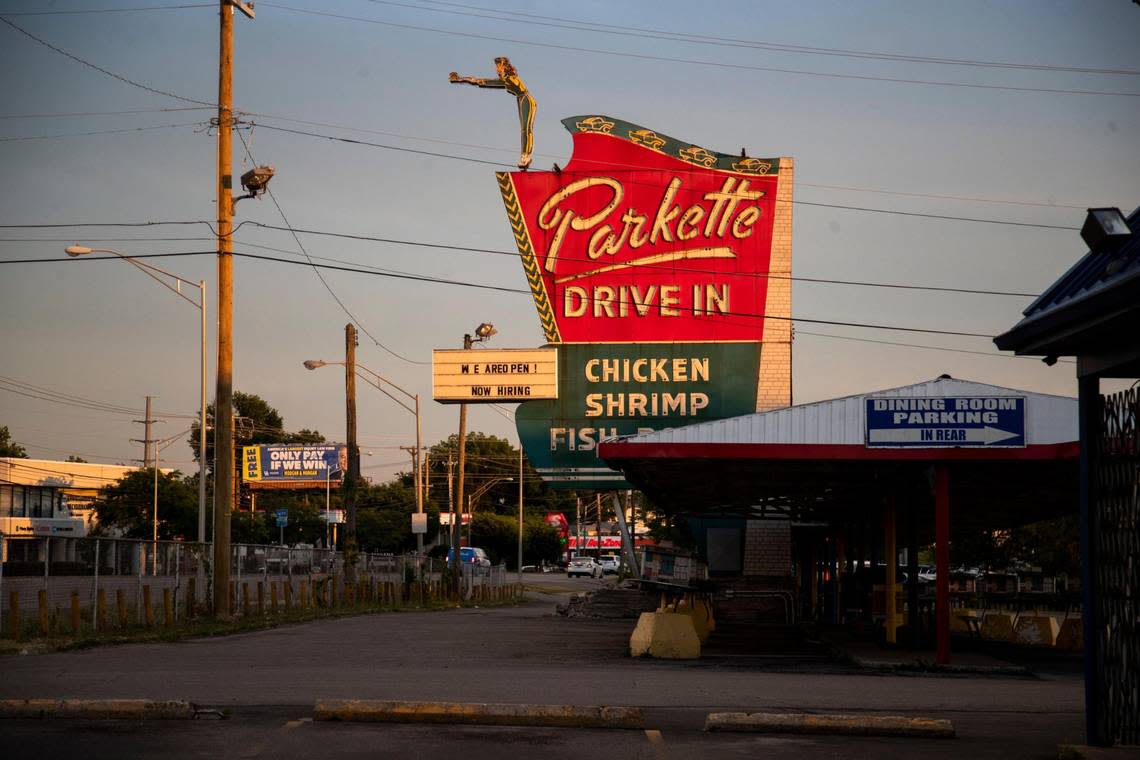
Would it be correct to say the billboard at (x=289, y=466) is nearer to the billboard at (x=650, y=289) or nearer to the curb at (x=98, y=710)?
the billboard at (x=650, y=289)

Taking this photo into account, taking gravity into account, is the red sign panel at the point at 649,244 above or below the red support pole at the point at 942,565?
above

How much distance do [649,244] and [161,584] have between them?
14936 millimetres

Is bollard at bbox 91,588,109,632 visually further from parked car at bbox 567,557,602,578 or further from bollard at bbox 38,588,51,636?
parked car at bbox 567,557,602,578

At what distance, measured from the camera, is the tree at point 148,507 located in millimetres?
85250

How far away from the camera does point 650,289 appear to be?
34.1 metres

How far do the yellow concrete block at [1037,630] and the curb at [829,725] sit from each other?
18665mm

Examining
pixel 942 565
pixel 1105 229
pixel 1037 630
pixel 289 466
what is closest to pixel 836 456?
pixel 942 565

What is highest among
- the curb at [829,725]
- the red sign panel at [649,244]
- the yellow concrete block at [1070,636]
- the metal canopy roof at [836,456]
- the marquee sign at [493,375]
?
the red sign panel at [649,244]

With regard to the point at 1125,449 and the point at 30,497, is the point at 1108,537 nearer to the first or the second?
the point at 1125,449

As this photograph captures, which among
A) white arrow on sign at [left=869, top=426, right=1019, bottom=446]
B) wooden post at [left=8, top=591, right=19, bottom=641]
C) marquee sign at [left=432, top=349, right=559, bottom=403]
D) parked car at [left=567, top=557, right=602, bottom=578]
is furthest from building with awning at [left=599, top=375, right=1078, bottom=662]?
parked car at [left=567, top=557, right=602, bottom=578]

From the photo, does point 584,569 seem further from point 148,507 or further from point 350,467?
point 350,467

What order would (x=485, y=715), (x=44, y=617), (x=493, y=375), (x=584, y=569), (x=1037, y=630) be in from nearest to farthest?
1. (x=485, y=715)
2. (x=44, y=617)
3. (x=1037, y=630)
4. (x=493, y=375)
5. (x=584, y=569)

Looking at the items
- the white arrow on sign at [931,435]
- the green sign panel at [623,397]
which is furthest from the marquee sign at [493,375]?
the white arrow on sign at [931,435]

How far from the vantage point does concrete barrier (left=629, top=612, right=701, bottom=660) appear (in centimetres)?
2102
